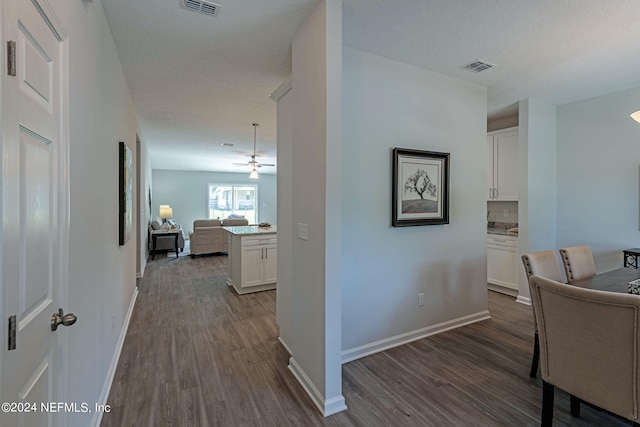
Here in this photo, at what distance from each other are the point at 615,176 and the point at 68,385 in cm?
546

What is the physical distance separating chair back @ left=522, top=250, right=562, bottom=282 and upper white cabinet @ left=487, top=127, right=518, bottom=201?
2.28 meters

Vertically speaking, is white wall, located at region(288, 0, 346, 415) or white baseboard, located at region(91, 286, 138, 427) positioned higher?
white wall, located at region(288, 0, 346, 415)

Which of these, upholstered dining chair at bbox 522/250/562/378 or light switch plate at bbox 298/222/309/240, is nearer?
light switch plate at bbox 298/222/309/240

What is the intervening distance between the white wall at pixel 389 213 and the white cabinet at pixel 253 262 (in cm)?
226

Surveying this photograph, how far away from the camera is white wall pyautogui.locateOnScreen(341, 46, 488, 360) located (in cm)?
258

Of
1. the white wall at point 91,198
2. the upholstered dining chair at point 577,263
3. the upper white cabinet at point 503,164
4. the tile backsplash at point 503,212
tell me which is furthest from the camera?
the tile backsplash at point 503,212

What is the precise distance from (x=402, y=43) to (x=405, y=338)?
268 centimetres

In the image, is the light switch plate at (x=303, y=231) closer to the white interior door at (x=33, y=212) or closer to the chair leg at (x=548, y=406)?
the white interior door at (x=33, y=212)

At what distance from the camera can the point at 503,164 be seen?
4469 mm

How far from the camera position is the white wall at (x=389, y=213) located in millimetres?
2584

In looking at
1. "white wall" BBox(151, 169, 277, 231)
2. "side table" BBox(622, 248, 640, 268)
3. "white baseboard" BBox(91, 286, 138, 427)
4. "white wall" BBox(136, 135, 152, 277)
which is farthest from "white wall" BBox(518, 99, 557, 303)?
"white wall" BBox(151, 169, 277, 231)

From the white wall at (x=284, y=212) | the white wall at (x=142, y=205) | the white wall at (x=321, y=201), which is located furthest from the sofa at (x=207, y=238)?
the white wall at (x=321, y=201)

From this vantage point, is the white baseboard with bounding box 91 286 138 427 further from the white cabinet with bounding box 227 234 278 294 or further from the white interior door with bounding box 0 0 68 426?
the white cabinet with bounding box 227 234 278 294

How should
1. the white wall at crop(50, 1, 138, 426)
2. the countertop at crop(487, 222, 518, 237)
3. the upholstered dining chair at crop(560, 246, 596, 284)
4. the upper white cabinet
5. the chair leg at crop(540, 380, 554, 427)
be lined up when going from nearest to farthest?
the white wall at crop(50, 1, 138, 426), the chair leg at crop(540, 380, 554, 427), the upholstered dining chair at crop(560, 246, 596, 284), the upper white cabinet, the countertop at crop(487, 222, 518, 237)
